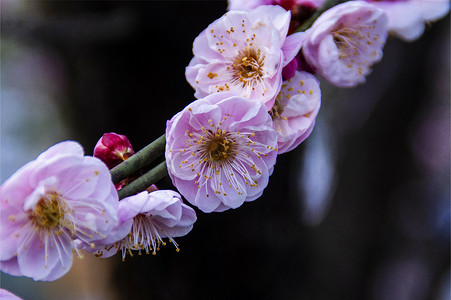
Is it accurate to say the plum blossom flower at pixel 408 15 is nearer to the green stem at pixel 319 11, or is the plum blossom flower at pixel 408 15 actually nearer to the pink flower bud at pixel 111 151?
the green stem at pixel 319 11

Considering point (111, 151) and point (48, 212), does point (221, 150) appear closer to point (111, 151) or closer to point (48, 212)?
point (111, 151)

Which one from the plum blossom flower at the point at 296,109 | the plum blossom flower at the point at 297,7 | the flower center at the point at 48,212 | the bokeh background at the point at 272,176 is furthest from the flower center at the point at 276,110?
the bokeh background at the point at 272,176

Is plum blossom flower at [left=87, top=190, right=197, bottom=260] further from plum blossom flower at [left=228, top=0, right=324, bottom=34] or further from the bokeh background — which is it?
the bokeh background

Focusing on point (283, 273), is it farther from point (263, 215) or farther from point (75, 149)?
point (75, 149)

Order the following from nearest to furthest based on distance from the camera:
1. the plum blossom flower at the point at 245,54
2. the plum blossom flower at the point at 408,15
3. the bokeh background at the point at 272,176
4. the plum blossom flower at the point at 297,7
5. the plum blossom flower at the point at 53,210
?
1. the plum blossom flower at the point at 53,210
2. the plum blossom flower at the point at 245,54
3. the plum blossom flower at the point at 297,7
4. the plum blossom flower at the point at 408,15
5. the bokeh background at the point at 272,176

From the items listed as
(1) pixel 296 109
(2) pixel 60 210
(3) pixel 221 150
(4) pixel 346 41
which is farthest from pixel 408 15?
(2) pixel 60 210

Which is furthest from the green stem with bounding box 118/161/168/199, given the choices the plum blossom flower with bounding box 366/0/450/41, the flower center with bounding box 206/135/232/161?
the plum blossom flower with bounding box 366/0/450/41
